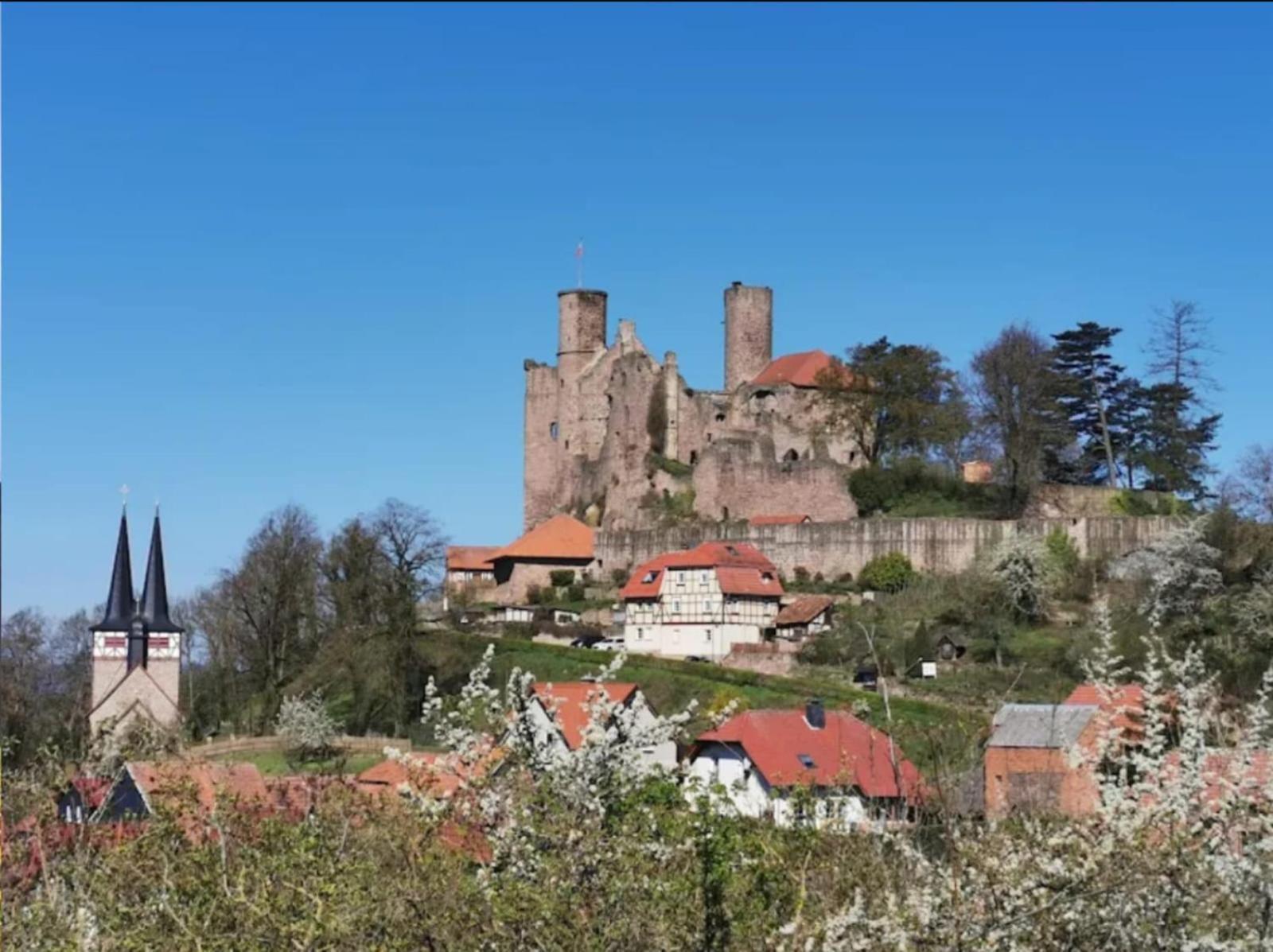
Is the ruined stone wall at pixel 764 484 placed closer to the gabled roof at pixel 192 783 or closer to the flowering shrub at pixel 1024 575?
the flowering shrub at pixel 1024 575

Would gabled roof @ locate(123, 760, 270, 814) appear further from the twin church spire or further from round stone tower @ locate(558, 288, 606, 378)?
round stone tower @ locate(558, 288, 606, 378)

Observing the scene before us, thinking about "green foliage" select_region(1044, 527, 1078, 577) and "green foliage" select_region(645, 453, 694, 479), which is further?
"green foliage" select_region(645, 453, 694, 479)

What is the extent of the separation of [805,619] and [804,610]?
0.56 meters

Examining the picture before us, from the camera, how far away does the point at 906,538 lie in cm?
4975

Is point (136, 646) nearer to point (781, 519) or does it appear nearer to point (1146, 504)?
point (781, 519)

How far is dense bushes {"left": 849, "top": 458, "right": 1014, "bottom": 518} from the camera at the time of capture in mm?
51750

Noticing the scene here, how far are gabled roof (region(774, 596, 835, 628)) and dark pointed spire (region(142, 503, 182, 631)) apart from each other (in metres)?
14.9

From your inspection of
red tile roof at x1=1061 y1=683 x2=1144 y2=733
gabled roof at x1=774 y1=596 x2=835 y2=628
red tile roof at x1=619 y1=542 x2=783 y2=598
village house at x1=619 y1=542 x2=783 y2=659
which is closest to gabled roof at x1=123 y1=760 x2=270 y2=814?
red tile roof at x1=1061 y1=683 x2=1144 y2=733

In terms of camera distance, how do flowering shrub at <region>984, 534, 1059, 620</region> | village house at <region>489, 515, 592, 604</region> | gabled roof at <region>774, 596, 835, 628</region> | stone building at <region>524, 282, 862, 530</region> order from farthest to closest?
village house at <region>489, 515, 592, 604</region>
stone building at <region>524, 282, 862, 530</region>
gabled roof at <region>774, 596, 835, 628</region>
flowering shrub at <region>984, 534, 1059, 620</region>

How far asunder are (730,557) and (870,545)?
138 inches

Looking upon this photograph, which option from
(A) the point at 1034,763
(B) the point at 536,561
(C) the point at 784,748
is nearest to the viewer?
(A) the point at 1034,763

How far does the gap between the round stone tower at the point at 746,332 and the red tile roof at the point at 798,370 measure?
1.19 meters

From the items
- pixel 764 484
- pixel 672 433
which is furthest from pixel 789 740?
pixel 672 433

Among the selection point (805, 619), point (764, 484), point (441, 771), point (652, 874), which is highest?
point (764, 484)
